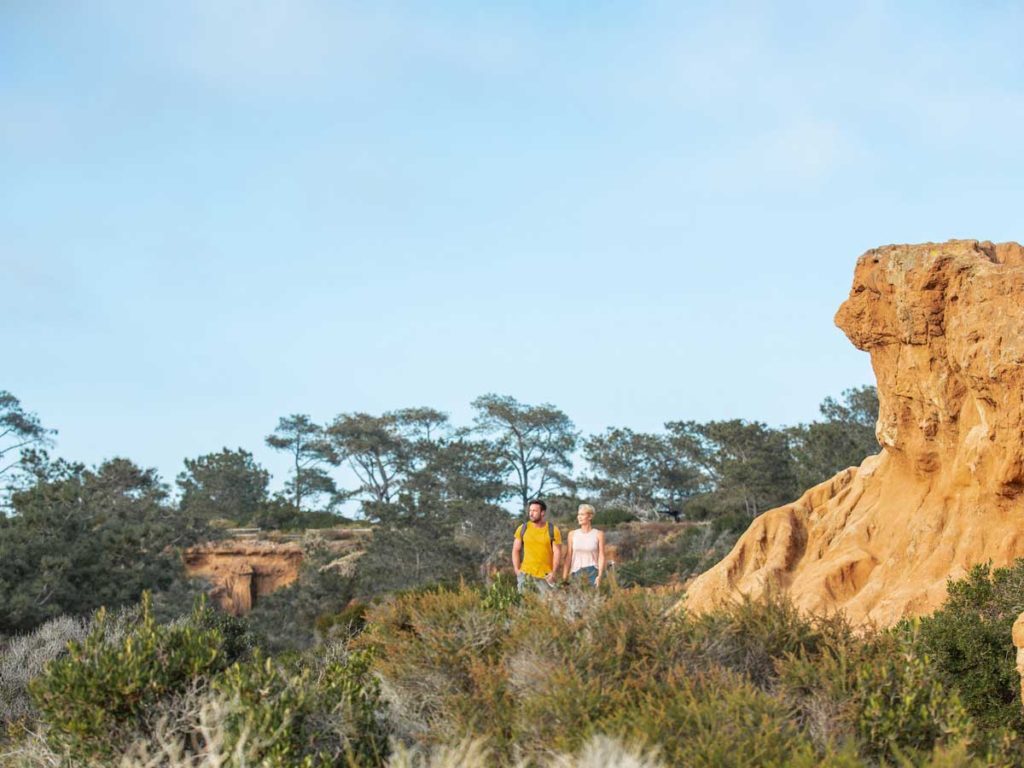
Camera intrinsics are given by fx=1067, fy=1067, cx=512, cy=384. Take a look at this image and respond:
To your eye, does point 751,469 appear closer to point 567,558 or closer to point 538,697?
point 567,558

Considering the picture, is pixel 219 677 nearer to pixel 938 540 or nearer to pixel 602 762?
pixel 602 762

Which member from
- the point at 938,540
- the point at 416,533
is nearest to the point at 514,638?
the point at 938,540

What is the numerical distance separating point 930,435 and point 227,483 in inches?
2215

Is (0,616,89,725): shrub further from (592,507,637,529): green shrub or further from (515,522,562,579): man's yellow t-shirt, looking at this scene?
(592,507,637,529): green shrub

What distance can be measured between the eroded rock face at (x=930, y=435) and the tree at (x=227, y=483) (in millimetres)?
50468

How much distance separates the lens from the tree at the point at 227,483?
64188 millimetres

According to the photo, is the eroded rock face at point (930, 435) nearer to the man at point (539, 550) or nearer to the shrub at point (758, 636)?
the man at point (539, 550)

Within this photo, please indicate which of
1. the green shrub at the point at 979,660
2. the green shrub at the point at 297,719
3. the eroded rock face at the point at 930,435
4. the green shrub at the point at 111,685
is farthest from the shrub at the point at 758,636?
the eroded rock face at the point at 930,435

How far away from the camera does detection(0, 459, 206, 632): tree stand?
75.7 feet

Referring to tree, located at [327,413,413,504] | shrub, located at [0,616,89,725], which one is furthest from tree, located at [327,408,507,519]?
shrub, located at [0,616,89,725]

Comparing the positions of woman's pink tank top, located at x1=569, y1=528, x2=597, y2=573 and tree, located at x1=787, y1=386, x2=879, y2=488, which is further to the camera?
tree, located at x1=787, y1=386, x2=879, y2=488

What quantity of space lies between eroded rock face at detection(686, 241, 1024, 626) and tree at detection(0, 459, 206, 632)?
14.5 m

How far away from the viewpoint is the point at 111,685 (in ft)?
22.7

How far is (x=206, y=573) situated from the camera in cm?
4419
